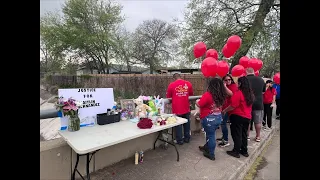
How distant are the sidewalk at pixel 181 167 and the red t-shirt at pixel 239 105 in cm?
85

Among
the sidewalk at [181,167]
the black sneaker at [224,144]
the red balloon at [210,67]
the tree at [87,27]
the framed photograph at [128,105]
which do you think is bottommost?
the sidewalk at [181,167]

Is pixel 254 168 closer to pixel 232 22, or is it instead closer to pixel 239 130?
pixel 239 130

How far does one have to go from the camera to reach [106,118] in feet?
8.57

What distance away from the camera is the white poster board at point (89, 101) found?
235cm

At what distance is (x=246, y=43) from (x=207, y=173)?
269 inches

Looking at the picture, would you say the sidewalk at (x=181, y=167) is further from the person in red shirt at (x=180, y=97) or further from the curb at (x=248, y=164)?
the person in red shirt at (x=180, y=97)

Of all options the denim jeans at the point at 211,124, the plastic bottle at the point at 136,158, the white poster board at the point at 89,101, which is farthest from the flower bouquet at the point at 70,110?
the denim jeans at the point at 211,124

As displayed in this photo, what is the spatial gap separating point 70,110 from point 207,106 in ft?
6.89

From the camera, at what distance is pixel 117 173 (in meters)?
2.53

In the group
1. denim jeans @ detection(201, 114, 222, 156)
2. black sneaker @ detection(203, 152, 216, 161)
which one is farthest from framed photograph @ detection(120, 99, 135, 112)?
black sneaker @ detection(203, 152, 216, 161)

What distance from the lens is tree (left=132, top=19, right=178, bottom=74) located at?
79.7ft

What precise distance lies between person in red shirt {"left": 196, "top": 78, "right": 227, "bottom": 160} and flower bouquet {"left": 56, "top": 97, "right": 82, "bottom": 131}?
188 cm

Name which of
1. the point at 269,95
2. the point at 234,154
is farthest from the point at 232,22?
the point at 234,154
